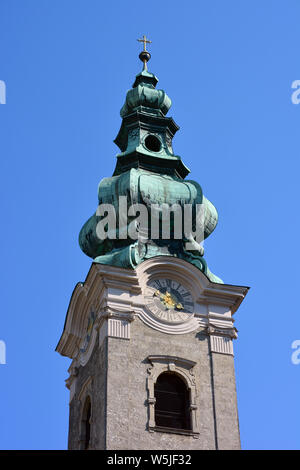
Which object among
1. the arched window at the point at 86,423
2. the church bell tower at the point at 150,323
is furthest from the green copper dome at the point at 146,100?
the arched window at the point at 86,423

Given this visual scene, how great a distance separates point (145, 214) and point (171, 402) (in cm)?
526

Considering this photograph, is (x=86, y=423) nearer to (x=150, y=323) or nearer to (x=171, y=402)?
(x=171, y=402)

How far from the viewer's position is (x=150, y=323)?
25766 mm

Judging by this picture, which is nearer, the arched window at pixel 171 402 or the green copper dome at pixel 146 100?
the arched window at pixel 171 402

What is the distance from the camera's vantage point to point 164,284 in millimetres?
26750

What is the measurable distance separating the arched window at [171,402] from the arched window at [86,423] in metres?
1.93

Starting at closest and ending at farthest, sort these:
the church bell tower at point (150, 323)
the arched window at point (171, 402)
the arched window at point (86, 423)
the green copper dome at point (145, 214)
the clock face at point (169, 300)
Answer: the church bell tower at point (150, 323)
the arched window at point (171, 402)
the arched window at point (86, 423)
the clock face at point (169, 300)
the green copper dome at point (145, 214)

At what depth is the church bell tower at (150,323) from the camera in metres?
24.3

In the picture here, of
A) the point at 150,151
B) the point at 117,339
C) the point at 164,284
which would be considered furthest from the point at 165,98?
the point at 117,339

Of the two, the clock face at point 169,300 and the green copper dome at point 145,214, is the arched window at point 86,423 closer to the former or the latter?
the clock face at point 169,300

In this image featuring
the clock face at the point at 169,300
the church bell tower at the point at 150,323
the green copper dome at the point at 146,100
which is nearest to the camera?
the church bell tower at the point at 150,323
